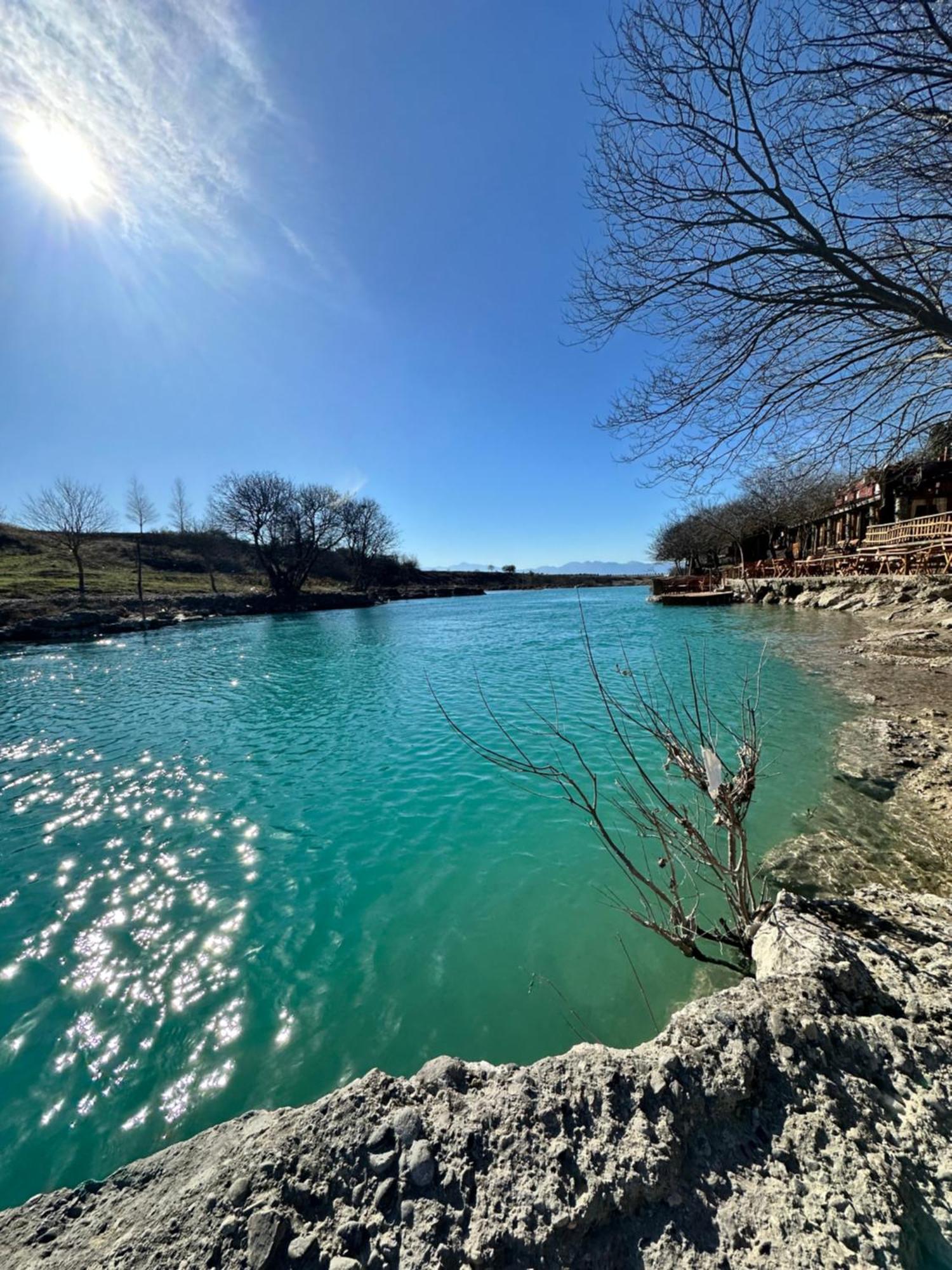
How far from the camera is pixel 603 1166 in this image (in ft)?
5.44

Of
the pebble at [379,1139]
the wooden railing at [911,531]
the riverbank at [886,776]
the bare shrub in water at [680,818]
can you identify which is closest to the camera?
the pebble at [379,1139]

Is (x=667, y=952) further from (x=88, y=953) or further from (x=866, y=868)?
(x=88, y=953)

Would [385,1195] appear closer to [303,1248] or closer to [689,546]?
[303,1248]

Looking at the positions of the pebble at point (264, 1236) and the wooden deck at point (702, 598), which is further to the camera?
the wooden deck at point (702, 598)

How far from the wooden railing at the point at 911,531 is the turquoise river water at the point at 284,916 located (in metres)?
20.1

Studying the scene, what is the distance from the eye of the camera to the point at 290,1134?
71.9 inches

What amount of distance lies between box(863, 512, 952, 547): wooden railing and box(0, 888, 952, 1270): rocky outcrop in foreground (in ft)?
93.5

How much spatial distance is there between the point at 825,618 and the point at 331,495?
Result: 50496mm

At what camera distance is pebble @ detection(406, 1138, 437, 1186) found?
5.42 feet

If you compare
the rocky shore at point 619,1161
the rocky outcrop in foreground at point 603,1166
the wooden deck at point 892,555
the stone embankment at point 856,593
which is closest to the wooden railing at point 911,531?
the wooden deck at point 892,555

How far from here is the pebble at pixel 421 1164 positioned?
5.42ft

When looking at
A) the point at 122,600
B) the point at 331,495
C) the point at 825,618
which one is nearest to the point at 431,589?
the point at 331,495

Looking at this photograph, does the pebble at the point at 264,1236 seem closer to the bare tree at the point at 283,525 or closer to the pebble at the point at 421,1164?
the pebble at the point at 421,1164

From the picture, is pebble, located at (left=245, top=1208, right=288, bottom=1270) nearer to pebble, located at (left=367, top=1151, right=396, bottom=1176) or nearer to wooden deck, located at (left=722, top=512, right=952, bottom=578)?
pebble, located at (left=367, top=1151, right=396, bottom=1176)
